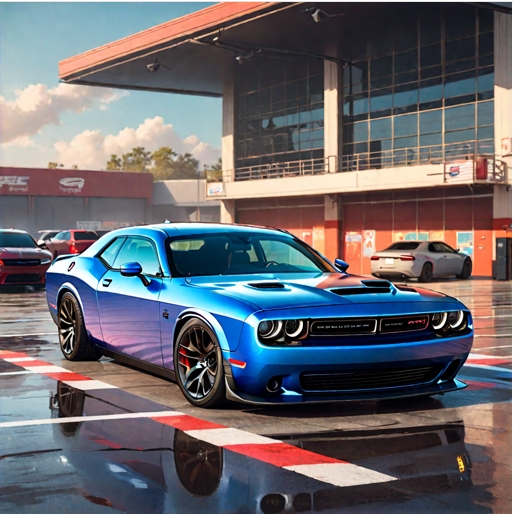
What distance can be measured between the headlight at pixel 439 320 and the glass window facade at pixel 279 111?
40.2 m

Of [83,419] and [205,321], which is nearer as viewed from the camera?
[83,419]

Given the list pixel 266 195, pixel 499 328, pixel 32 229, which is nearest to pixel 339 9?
pixel 266 195

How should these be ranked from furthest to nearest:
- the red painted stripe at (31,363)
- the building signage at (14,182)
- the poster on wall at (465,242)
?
the building signage at (14,182)
the poster on wall at (465,242)
the red painted stripe at (31,363)

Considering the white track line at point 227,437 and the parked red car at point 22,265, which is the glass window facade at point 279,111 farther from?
the white track line at point 227,437

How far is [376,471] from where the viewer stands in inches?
206

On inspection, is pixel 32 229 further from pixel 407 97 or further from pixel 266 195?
pixel 407 97

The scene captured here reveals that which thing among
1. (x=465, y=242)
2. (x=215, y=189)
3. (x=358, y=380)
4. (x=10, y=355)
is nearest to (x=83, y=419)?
(x=358, y=380)

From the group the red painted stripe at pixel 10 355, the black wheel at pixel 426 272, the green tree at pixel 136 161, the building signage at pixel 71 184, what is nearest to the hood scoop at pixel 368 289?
the red painted stripe at pixel 10 355

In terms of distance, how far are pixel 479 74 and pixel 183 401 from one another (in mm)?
33575

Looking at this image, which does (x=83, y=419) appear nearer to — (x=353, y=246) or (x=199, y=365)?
(x=199, y=365)

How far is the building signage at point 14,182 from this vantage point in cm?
7381

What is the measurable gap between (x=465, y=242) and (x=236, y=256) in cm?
3217

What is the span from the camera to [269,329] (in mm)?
6633

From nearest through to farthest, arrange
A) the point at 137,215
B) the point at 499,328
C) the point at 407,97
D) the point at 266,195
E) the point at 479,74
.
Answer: the point at 499,328 < the point at 479,74 < the point at 407,97 < the point at 266,195 < the point at 137,215
